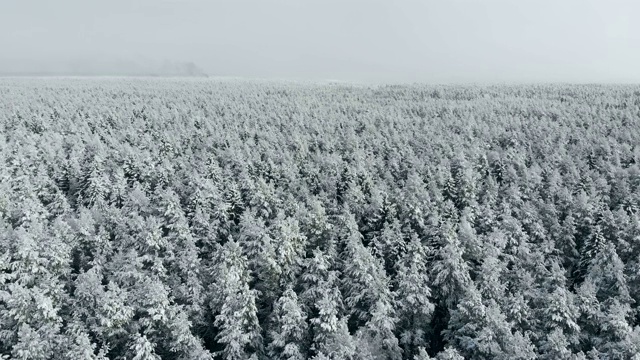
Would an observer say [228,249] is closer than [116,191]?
Yes

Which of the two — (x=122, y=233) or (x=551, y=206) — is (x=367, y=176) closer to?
(x=551, y=206)

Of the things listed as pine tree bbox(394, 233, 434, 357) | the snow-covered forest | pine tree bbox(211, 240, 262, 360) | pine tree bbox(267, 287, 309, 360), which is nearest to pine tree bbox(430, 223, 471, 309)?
the snow-covered forest

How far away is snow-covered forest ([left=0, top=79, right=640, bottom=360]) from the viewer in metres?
32.3

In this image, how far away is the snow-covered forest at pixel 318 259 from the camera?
3234 centimetres

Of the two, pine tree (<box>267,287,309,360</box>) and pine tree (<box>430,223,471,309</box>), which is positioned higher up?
pine tree (<box>430,223,471,309</box>)

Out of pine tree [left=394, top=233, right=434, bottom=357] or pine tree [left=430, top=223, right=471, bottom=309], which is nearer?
pine tree [left=394, top=233, right=434, bottom=357]

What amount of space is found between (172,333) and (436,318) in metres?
24.2

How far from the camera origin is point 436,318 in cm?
4038

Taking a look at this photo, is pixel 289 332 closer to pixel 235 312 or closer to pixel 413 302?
pixel 235 312

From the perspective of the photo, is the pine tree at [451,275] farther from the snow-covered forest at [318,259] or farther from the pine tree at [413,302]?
the pine tree at [413,302]

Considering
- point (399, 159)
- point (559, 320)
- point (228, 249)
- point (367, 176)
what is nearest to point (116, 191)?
point (228, 249)

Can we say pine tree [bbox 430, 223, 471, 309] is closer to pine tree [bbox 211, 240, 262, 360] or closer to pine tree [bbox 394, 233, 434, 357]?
pine tree [bbox 394, 233, 434, 357]

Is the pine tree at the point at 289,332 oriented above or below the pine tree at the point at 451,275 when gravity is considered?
below

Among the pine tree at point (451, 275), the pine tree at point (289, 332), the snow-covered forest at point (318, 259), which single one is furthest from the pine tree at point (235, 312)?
the pine tree at point (451, 275)
